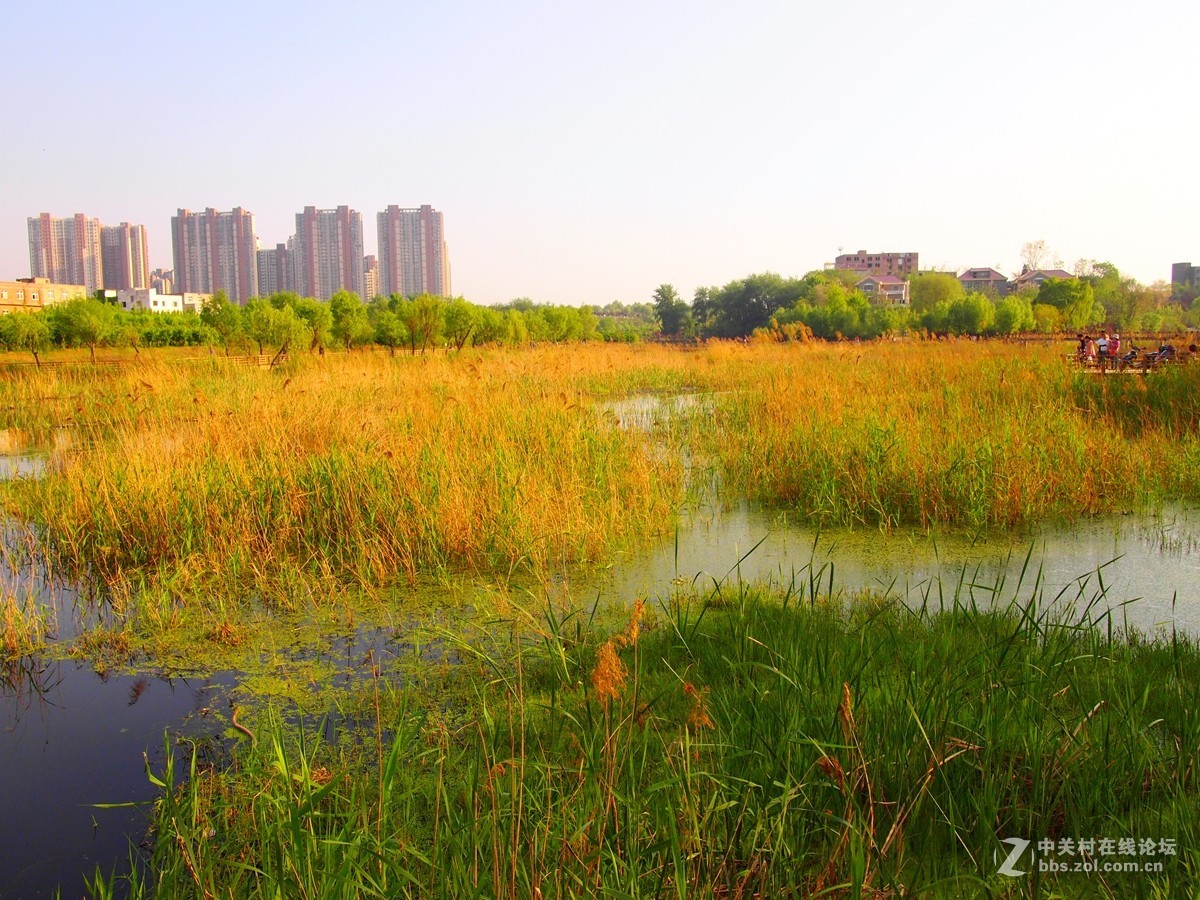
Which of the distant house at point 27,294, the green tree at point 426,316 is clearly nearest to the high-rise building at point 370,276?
the distant house at point 27,294

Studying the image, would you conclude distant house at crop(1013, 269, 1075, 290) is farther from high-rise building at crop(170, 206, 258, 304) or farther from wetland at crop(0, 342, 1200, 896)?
high-rise building at crop(170, 206, 258, 304)

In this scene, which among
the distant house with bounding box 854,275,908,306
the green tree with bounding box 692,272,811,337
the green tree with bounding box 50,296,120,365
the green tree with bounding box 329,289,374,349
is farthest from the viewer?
the distant house with bounding box 854,275,908,306

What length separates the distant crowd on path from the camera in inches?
400

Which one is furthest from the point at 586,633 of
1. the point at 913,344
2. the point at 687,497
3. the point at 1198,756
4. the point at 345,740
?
the point at 913,344

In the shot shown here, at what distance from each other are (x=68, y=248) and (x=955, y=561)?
179473 millimetres

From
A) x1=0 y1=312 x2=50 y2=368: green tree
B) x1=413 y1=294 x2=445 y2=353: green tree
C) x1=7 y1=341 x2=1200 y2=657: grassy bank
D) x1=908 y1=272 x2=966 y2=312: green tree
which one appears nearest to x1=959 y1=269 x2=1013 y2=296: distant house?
x1=908 y1=272 x2=966 y2=312: green tree

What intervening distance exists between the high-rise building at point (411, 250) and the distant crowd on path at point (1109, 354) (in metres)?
120

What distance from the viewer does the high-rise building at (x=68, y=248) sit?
152 m

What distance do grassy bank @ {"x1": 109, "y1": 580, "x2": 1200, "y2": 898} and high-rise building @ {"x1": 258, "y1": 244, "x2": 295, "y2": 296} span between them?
140048 millimetres

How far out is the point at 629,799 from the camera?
1.91 metres

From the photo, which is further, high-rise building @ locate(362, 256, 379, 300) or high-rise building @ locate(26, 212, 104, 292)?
high-rise building @ locate(26, 212, 104, 292)

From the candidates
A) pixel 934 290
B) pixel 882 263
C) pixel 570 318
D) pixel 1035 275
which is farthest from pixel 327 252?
pixel 570 318

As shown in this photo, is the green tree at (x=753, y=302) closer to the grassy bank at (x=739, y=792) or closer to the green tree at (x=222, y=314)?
the green tree at (x=222, y=314)

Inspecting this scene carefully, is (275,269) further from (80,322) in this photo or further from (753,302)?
(80,322)
